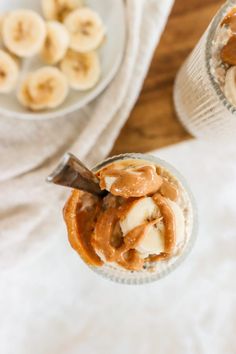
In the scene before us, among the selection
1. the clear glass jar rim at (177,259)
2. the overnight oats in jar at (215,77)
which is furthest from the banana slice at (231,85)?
the clear glass jar rim at (177,259)

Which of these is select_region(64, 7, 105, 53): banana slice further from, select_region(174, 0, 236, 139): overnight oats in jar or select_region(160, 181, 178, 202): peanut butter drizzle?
select_region(160, 181, 178, 202): peanut butter drizzle

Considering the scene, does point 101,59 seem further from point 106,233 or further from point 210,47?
point 106,233

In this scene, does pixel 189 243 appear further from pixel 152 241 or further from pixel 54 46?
pixel 54 46

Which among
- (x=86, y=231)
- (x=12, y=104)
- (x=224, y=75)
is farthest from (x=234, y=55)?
(x=12, y=104)

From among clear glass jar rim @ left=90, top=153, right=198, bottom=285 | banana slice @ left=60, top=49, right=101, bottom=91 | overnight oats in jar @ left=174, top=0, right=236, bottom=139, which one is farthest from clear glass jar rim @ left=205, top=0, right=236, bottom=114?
banana slice @ left=60, top=49, right=101, bottom=91

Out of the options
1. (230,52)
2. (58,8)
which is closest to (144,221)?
(230,52)

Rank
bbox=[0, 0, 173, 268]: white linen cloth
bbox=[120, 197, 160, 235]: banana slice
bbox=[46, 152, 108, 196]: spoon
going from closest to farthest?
bbox=[46, 152, 108, 196]: spoon < bbox=[120, 197, 160, 235]: banana slice < bbox=[0, 0, 173, 268]: white linen cloth
